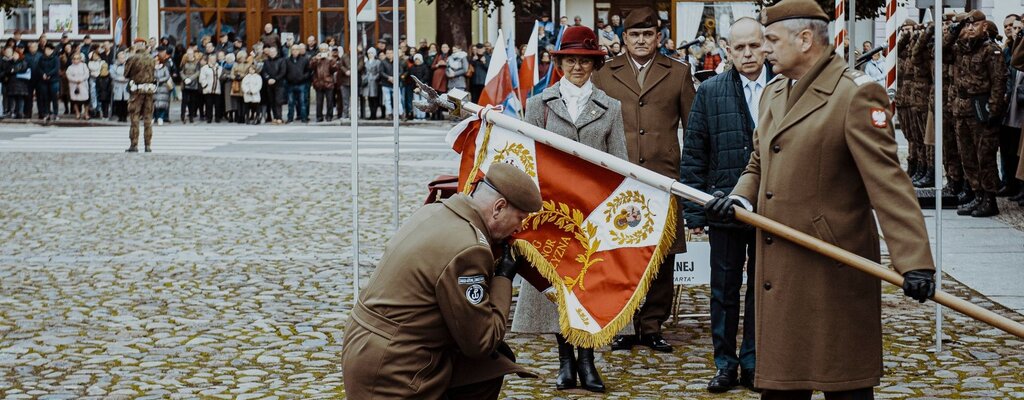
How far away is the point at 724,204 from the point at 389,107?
2848cm

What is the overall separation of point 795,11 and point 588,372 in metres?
2.63

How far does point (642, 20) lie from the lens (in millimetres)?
8023

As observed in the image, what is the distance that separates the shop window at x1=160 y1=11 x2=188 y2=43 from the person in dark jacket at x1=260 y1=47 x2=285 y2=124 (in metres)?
12.5

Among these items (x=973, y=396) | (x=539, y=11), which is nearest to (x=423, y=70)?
(x=539, y=11)

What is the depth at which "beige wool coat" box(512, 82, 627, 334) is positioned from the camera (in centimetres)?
734

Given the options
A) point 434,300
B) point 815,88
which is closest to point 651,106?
point 815,88

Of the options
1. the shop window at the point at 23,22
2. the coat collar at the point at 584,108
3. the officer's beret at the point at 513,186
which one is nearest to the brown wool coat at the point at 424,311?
the officer's beret at the point at 513,186

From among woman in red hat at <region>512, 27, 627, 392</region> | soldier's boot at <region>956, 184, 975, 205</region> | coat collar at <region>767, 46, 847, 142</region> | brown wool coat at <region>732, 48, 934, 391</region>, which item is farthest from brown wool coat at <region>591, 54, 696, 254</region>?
soldier's boot at <region>956, 184, 975, 205</region>

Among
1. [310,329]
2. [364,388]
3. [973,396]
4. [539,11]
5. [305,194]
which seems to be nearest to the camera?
[364,388]

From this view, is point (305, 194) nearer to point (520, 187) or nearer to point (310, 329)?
point (310, 329)

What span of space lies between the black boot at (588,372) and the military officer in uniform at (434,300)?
6.92 ft

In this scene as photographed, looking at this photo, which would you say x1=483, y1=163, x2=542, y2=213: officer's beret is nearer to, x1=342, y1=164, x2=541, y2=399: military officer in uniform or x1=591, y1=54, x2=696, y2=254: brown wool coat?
x1=342, y1=164, x2=541, y2=399: military officer in uniform

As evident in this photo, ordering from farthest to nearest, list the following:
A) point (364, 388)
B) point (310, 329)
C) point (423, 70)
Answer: point (423, 70) → point (310, 329) → point (364, 388)

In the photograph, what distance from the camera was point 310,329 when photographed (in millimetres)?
8695
